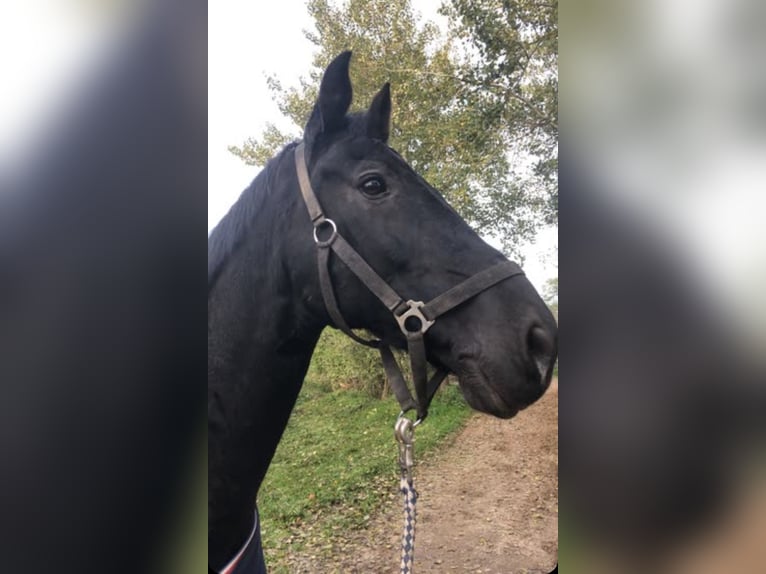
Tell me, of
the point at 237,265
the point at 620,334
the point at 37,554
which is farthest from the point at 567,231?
the point at 37,554

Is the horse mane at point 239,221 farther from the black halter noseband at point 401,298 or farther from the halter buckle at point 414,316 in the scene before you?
the halter buckle at point 414,316

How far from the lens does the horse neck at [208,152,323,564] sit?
1.32 meters

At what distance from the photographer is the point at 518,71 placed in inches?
61.6

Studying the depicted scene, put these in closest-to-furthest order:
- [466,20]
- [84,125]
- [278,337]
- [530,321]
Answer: [84,125], [530,321], [278,337], [466,20]

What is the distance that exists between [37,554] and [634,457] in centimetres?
123

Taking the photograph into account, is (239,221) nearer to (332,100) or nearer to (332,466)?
(332,100)

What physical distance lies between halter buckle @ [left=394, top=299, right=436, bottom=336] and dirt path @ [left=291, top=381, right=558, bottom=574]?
0.60 meters

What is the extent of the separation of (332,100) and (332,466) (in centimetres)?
132

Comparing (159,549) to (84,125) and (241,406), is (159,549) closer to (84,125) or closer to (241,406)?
(241,406)

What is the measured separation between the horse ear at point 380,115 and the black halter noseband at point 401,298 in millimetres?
236

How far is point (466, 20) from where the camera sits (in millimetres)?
1529

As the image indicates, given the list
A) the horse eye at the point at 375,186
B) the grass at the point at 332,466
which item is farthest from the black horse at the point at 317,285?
the grass at the point at 332,466

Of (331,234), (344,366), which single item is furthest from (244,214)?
(344,366)

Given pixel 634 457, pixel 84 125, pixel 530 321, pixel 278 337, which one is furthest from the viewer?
pixel 278 337
